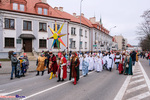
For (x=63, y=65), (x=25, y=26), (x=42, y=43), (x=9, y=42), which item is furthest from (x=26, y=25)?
A: (x=63, y=65)

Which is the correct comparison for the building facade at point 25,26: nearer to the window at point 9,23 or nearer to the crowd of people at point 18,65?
the window at point 9,23

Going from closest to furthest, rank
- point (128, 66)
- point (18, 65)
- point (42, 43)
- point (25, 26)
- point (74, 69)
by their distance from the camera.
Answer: point (74, 69) → point (18, 65) → point (128, 66) → point (25, 26) → point (42, 43)

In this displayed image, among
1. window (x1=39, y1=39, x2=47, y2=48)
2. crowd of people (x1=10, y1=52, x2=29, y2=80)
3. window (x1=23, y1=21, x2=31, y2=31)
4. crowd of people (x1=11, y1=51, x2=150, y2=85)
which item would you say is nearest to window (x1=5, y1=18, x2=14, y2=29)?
window (x1=23, y1=21, x2=31, y2=31)

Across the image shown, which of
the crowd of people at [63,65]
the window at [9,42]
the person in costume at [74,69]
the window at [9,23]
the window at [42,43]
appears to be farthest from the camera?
the window at [42,43]

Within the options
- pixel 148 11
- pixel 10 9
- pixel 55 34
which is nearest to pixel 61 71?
pixel 55 34

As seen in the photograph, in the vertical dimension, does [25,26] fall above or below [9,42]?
above

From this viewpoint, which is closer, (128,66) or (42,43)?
(128,66)

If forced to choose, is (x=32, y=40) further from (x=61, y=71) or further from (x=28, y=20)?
(x=61, y=71)

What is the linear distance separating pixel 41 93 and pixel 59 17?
72.0 feet

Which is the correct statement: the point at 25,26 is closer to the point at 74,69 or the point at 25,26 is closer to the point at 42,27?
the point at 42,27

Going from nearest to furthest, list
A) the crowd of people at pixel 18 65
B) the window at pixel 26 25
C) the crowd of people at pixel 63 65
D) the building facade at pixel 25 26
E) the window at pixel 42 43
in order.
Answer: the crowd of people at pixel 63 65 → the crowd of people at pixel 18 65 → the building facade at pixel 25 26 → the window at pixel 26 25 → the window at pixel 42 43

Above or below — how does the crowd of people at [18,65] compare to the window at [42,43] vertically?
below

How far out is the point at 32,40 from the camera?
22.8m

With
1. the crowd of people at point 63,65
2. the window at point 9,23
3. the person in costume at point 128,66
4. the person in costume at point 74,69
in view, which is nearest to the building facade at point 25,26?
the window at point 9,23
